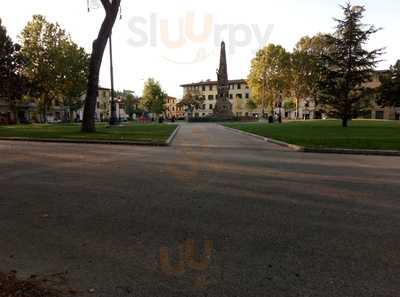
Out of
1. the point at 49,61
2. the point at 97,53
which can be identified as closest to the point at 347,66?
A: the point at 97,53

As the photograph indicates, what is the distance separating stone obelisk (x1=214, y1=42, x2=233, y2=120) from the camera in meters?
59.0

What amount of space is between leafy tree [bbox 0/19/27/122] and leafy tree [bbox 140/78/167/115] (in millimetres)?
52717

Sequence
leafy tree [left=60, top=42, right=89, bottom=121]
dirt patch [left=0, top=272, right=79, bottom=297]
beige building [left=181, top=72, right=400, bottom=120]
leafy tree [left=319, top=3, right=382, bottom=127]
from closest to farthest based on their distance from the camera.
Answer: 1. dirt patch [left=0, top=272, right=79, bottom=297]
2. leafy tree [left=319, top=3, right=382, bottom=127]
3. leafy tree [left=60, top=42, right=89, bottom=121]
4. beige building [left=181, top=72, right=400, bottom=120]

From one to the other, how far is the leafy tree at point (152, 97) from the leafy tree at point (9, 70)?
173ft

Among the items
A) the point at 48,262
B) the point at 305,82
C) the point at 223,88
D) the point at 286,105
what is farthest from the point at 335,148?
the point at 286,105

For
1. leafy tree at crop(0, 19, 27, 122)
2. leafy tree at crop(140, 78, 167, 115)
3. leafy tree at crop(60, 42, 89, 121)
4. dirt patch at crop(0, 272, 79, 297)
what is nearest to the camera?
dirt patch at crop(0, 272, 79, 297)

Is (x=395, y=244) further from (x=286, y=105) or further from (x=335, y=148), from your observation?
(x=286, y=105)

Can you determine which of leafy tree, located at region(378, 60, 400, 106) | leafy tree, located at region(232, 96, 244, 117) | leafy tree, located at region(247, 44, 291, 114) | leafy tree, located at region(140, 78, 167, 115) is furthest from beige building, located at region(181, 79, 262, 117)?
leafy tree, located at region(378, 60, 400, 106)

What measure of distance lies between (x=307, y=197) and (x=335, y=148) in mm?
8683

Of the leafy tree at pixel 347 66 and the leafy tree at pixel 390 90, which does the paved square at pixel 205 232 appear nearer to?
the leafy tree at pixel 347 66

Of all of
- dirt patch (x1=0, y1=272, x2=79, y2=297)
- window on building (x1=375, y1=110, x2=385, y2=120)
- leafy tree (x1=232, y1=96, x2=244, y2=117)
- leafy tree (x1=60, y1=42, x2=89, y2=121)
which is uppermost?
leafy tree (x1=60, y1=42, x2=89, y2=121)

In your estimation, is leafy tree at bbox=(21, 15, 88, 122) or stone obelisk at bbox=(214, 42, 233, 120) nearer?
leafy tree at bbox=(21, 15, 88, 122)

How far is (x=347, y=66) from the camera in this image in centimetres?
3434

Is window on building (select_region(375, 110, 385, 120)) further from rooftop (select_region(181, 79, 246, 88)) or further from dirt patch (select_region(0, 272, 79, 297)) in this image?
dirt patch (select_region(0, 272, 79, 297))
